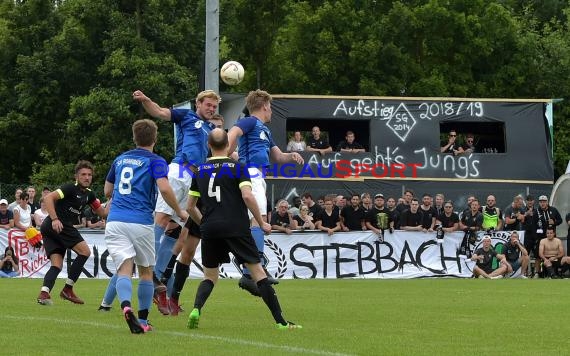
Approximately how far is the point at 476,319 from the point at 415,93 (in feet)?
122

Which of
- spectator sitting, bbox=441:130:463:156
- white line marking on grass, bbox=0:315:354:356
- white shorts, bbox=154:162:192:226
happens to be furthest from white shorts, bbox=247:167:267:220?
spectator sitting, bbox=441:130:463:156

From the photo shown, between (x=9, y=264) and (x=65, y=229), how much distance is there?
32.2 ft

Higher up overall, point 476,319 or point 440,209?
point 440,209

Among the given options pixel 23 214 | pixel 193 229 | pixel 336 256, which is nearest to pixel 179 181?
pixel 193 229

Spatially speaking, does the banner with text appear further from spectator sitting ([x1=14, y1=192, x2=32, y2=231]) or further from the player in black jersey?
the player in black jersey

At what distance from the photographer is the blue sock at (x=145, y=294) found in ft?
31.6

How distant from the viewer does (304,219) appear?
2378cm

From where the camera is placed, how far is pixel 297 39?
48406 millimetres

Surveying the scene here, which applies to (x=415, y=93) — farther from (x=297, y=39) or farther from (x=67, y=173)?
(x=67, y=173)

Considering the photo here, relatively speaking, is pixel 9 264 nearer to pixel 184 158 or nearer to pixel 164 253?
pixel 164 253

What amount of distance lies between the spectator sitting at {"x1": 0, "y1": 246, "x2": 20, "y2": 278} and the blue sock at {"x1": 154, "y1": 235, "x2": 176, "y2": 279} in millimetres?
12324

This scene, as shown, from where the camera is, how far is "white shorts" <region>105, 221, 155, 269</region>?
9.48 m

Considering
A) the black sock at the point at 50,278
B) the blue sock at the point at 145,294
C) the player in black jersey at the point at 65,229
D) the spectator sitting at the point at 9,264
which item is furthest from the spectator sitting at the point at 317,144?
the blue sock at the point at 145,294

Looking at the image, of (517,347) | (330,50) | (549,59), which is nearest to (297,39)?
(330,50)
